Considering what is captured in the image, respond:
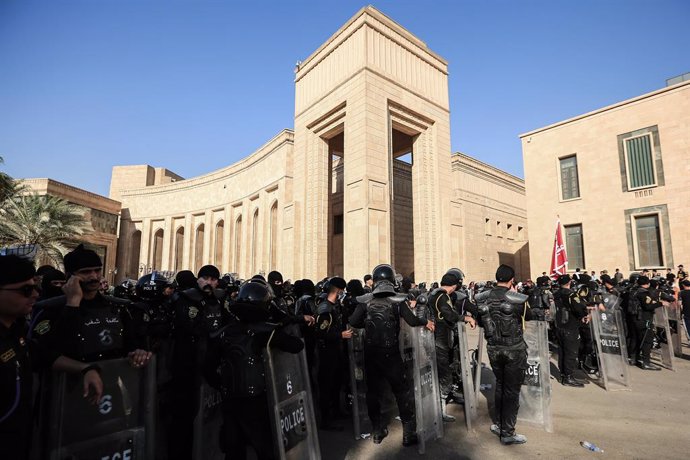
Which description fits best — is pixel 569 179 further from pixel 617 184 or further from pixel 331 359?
pixel 331 359

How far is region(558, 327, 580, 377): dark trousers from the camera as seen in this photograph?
22.1 ft

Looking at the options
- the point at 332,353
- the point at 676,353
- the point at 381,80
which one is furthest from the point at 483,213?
the point at 332,353

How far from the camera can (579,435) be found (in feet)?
14.8

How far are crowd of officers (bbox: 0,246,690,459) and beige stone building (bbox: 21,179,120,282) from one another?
1432 inches

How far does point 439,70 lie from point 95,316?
21.6m

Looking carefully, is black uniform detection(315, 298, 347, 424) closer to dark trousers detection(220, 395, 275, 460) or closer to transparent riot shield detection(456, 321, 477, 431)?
transparent riot shield detection(456, 321, 477, 431)

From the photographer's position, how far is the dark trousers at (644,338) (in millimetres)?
7816

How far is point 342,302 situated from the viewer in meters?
6.03

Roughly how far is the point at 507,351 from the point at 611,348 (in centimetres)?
380

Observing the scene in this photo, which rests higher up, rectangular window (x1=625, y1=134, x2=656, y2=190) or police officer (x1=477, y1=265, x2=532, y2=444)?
rectangular window (x1=625, y1=134, x2=656, y2=190)

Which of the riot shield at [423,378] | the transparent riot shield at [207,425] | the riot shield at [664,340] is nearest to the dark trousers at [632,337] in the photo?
the riot shield at [664,340]

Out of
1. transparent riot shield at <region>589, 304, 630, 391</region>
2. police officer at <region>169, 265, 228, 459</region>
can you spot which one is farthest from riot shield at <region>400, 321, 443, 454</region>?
transparent riot shield at <region>589, 304, 630, 391</region>

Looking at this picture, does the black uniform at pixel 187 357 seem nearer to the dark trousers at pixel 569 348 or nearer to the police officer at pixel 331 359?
the police officer at pixel 331 359

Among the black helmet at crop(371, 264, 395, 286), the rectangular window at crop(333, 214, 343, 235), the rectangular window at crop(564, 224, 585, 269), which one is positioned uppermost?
the rectangular window at crop(333, 214, 343, 235)
